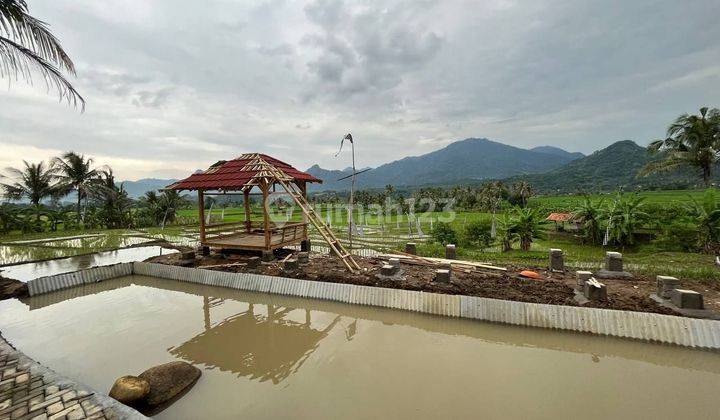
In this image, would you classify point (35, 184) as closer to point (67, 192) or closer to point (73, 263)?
point (67, 192)

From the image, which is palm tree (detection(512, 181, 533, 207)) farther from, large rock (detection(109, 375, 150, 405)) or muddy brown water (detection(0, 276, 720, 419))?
large rock (detection(109, 375, 150, 405))

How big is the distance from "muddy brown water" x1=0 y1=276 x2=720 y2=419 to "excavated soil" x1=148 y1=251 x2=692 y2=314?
981 millimetres

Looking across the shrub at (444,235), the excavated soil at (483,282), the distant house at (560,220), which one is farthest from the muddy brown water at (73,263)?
the distant house at (560,220)

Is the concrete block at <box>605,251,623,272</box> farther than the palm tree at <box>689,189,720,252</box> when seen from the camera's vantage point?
No

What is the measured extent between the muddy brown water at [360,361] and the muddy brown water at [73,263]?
4555 mm

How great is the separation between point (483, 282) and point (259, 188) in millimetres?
8114

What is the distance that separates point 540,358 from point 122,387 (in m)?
6.79

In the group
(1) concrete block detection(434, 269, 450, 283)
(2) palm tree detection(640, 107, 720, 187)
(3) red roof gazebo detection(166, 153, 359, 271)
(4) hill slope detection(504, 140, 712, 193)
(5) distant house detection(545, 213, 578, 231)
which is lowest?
(1) concrete block detection(434, 269, 450, 283)

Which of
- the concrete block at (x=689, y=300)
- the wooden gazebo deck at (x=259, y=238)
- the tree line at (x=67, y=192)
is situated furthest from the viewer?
the tree line at (x=67, y=192)

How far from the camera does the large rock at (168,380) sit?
4.84 metres

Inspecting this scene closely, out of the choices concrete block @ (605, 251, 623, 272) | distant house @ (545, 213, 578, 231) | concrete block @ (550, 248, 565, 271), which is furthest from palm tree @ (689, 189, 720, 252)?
concrete block @ (550, 248, 565, 271)

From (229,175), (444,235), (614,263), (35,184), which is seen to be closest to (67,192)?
(35,184)

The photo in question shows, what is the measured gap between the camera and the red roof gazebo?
38.5 ft

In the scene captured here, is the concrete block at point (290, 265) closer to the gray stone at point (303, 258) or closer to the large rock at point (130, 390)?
the gray stone at point (303, 258)
